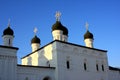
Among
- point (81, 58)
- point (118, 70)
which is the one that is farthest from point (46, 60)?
point (118, 70)

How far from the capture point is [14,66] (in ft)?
65.5

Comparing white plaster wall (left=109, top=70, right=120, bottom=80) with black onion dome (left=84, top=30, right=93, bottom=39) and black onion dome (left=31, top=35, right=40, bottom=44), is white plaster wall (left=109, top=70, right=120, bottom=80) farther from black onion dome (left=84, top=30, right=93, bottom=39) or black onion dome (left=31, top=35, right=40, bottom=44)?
black onion dome (left=31, top=35, right=40, bottom=44)

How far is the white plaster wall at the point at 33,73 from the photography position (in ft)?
68.0

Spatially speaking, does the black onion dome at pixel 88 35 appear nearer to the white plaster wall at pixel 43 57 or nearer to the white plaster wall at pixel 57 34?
the white plaster wall at pixel 57 34

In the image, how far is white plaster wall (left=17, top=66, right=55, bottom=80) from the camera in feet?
68.0

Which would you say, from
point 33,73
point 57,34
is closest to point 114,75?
point 57,34

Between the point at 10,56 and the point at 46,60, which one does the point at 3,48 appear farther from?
the point at 46,60

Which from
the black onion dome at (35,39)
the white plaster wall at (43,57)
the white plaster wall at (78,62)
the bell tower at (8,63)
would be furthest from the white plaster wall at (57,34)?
the bell tower at (8,63)

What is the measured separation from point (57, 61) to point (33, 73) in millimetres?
3133

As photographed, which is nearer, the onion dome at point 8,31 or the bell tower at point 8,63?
the bell tower at point 8,63

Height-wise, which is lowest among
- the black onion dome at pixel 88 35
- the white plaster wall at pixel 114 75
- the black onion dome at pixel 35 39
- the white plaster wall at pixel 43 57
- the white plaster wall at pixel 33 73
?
the white plaster wall at pixel 114 75

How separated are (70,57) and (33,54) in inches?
211

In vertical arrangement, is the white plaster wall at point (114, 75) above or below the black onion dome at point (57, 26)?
below

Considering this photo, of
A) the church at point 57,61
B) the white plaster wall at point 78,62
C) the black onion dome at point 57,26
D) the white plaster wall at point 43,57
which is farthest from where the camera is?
the black onion dome at point 57,26
